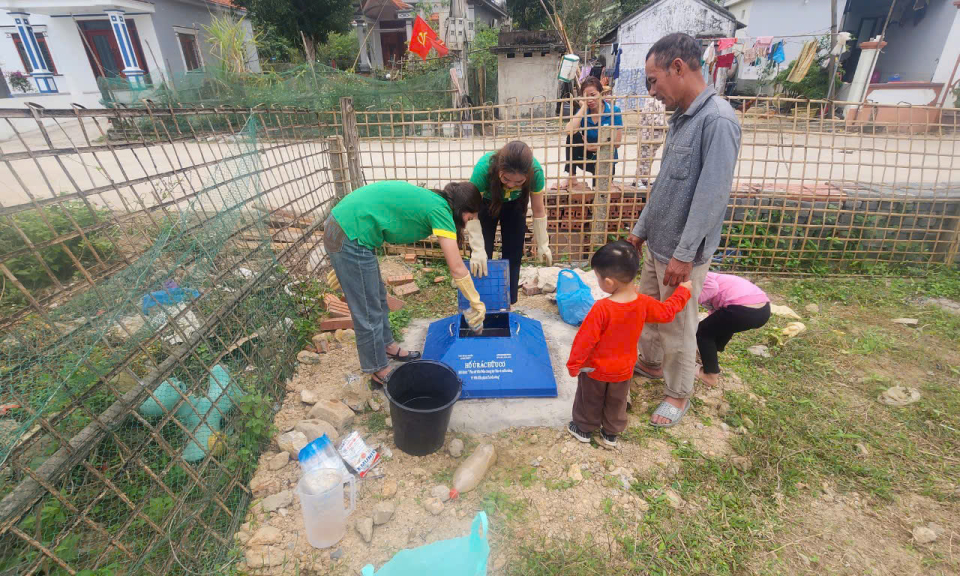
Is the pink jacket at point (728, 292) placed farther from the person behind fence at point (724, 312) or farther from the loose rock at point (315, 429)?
the loose rock at point (315, 429)

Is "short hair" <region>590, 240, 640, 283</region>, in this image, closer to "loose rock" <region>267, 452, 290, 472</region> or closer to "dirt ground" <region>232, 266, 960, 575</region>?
"dirt ground" <region>232, 266, 960, 575</region>

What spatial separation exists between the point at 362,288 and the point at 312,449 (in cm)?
91

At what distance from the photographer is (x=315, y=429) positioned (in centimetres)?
255

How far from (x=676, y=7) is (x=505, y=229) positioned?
15924 millimetres

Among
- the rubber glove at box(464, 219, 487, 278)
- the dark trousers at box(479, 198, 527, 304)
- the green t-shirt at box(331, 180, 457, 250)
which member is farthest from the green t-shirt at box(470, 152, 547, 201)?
the green t-shirt at box(331, 180, 457, 250)

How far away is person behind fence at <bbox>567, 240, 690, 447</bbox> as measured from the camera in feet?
7.13

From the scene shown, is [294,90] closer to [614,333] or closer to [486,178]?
[486,178]

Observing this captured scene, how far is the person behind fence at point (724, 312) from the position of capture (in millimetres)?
2749

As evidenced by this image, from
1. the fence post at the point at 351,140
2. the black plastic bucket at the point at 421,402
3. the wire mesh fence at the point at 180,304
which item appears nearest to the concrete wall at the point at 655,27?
the wire mesh fence at the point at 180,304

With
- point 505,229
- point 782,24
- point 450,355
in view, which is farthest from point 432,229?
point 782,24

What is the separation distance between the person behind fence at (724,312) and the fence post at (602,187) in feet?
→ 6.37

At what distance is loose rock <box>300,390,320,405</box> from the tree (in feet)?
43.3

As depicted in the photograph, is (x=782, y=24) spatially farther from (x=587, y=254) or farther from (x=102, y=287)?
(x=102, y=287)

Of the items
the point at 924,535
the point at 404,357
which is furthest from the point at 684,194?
the point at 404,357
